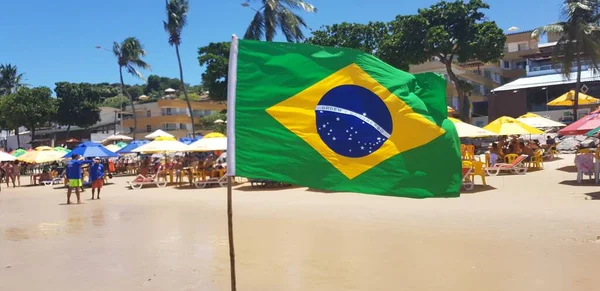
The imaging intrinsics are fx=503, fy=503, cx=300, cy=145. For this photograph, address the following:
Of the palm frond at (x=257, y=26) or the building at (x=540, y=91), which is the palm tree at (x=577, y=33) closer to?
the building at (x=540, y=91)

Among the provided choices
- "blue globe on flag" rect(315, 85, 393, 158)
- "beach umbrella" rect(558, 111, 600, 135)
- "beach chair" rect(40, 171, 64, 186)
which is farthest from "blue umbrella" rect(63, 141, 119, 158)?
"blue globe on flag" rect(315, 85, 393, 158)

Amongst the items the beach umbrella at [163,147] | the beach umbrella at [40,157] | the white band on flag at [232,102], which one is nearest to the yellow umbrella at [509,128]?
the beach umbrella at [163,147]

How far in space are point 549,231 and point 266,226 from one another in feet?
17.4

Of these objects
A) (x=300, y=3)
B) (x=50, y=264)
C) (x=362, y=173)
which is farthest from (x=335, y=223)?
(x=300, y=3)

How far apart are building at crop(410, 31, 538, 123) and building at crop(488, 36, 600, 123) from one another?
11.2ft

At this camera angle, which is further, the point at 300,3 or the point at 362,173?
the point at 300,3

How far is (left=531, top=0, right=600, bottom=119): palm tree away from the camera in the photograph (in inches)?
1106

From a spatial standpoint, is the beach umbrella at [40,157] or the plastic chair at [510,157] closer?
the plastic chair at [510,157]

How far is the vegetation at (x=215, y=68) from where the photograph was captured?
43.3 metres

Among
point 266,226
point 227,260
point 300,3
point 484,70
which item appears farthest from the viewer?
point 484,70

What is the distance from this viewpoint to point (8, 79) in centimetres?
7481

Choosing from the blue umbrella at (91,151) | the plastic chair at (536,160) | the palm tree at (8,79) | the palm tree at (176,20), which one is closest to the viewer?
the plastic chair at (536,160)

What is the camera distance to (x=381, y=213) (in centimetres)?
1141

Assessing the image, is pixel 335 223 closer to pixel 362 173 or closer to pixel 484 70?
pixel 362 173
